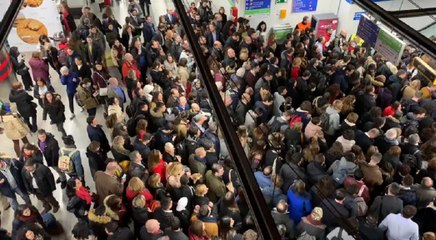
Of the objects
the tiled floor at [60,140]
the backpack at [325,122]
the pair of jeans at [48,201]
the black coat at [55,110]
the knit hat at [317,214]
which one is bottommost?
the tiled floor at [60,140]

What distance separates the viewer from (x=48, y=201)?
5984mm

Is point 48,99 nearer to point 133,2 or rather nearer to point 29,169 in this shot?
point 29,169

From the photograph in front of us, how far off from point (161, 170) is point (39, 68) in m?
3.60

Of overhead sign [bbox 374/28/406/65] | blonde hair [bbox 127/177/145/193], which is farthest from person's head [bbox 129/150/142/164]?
overhead sign [bbox 374/28/406/65]

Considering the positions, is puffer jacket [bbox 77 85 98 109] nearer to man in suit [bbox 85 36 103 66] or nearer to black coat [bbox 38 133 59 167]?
black coat [bbox 38 133 59 167]

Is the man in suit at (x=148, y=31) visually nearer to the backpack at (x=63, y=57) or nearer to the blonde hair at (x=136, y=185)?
the backpack at (x=63, y=57)

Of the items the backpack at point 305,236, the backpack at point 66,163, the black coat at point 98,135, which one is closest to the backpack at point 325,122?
the backpack at point 305,236

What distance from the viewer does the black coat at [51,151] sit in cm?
599

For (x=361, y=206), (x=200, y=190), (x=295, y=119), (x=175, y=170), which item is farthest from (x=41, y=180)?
(x=361, y=206)

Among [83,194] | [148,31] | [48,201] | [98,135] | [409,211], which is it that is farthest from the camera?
[148,31]

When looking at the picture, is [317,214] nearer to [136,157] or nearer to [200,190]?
[200,190]

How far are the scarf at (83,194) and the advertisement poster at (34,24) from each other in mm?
5065

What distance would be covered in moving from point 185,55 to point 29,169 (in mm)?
3644

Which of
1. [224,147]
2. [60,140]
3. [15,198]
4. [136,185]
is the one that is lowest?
[60,140]
